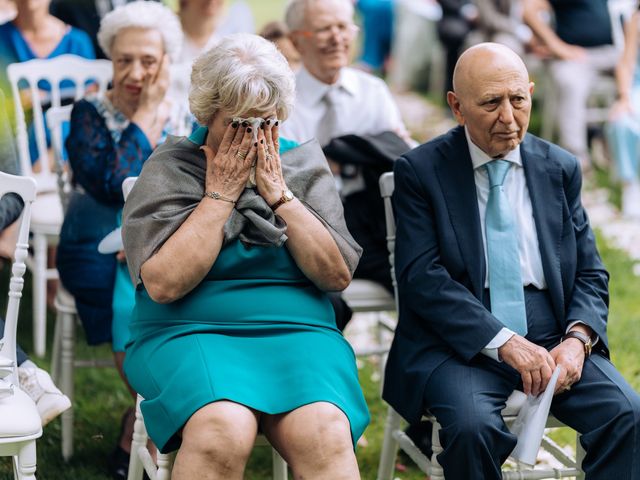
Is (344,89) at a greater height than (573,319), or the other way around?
(344,89)

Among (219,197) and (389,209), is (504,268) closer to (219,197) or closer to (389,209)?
(389,209)

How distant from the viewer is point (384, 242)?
4.23 metres

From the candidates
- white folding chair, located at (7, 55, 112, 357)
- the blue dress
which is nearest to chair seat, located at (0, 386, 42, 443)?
white folding chair, located at (7, 55, 112, 357)

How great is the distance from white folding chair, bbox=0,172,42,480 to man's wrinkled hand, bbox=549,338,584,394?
1507 millimetres

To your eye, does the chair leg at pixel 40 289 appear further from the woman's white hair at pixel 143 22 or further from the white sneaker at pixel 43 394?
the white sneaker at pixel 43 394

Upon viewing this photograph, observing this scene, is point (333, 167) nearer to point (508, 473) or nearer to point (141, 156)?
point (141, 156)

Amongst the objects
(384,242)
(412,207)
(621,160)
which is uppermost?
(412,207)

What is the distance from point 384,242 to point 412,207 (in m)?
0.75

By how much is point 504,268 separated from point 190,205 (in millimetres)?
972

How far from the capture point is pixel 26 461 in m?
3.11

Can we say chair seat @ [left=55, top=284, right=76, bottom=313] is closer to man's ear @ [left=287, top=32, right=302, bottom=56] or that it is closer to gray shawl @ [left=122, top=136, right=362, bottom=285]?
gray shawl @ [left=122, top=136, right=362, bottom=285]

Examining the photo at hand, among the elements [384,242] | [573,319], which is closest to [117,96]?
[384,242]

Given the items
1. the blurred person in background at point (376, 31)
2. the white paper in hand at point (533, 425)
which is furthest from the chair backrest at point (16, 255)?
the blurred person in background at point (376, 31)

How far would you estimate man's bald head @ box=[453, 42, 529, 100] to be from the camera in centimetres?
338
